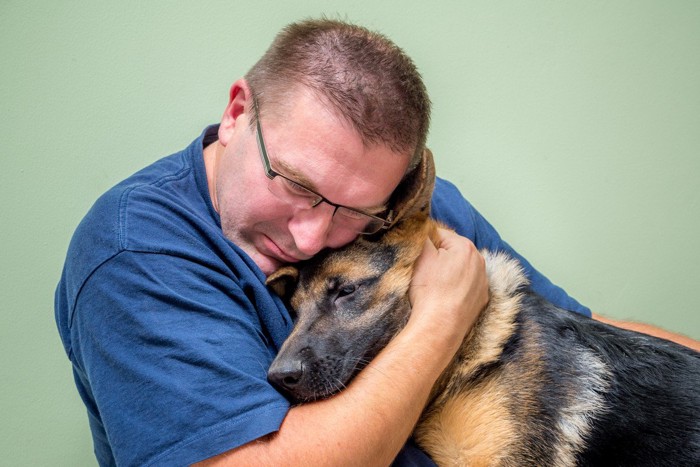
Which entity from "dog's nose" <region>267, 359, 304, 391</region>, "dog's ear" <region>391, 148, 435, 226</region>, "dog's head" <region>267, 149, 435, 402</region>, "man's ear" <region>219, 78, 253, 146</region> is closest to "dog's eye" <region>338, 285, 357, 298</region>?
"dog's head" <region>267, 149, 435, 402</region>

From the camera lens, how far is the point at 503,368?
6.42ft

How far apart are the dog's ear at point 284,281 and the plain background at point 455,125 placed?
1.00m

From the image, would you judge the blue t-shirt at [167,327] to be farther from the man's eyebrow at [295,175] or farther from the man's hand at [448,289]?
the man's hand at [448,289]

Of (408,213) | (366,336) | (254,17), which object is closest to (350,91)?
(408,213)

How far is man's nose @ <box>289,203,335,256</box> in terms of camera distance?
1874mm

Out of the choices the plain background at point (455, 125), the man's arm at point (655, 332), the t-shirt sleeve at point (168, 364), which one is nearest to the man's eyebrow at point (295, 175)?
the t-shirt sleeve at point (168, 364)

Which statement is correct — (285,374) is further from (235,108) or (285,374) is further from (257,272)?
(235,108)

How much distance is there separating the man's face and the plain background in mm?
719

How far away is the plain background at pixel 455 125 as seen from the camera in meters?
2.41

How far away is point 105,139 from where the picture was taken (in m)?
A: 2.51

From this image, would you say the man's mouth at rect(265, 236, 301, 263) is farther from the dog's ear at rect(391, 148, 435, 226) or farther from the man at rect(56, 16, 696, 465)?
the dog's ear at rect(391, 148, 435, 226)

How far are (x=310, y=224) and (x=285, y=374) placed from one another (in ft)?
1.68

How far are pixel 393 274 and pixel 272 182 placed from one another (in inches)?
22.4

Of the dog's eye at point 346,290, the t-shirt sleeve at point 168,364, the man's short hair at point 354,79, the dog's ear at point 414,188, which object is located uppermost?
the man's short hair at point 354,79
